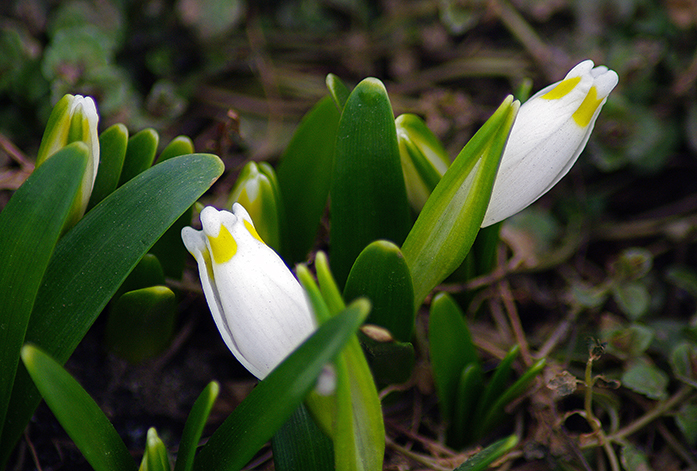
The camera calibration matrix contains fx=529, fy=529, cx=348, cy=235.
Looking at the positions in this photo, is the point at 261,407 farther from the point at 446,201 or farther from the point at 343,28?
the point at 343,28

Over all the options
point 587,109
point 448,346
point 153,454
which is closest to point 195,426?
point 153,454

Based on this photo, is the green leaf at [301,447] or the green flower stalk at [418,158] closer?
the green leaf at [301,447]

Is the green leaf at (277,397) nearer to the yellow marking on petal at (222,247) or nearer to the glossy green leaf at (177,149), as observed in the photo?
the yellow marking on petal at (222,247)

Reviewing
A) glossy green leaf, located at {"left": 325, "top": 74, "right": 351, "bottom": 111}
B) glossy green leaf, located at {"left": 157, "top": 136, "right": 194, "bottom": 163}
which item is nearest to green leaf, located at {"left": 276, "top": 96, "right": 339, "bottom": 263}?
glossy green leaf, located at {"left": 325, "top": 74, "right": 351, "bottom": 111}

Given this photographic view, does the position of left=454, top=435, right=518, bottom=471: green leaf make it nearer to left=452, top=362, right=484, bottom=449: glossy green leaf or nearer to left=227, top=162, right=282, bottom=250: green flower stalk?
left=452, top=362, right=484, bottom=449: glossy green leaf

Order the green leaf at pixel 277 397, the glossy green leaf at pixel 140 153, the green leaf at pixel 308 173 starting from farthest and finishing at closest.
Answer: the green leaf at pixel 308 173
the glossy green leaf at pixel 140 153
the green leaf at pixel 277 397

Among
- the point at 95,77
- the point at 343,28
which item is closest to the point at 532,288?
the point at 343,28

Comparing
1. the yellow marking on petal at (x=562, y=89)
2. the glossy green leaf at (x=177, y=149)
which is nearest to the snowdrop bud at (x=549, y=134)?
the yellow marking on petal at (x=562, y=89)
